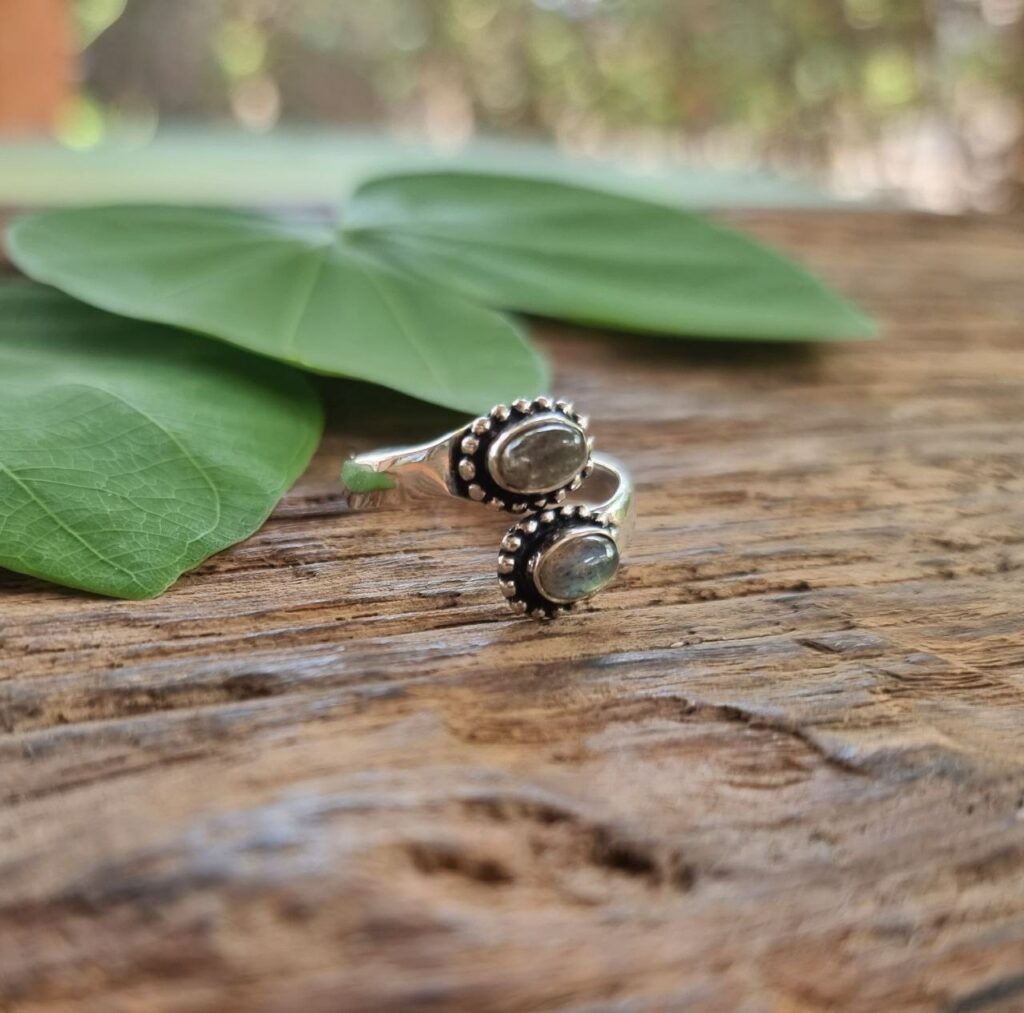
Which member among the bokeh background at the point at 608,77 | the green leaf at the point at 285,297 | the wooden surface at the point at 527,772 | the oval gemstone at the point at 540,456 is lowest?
the wooden surface at the point at 527,772

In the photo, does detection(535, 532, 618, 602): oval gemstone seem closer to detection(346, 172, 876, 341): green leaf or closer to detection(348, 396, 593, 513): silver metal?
detection(348, 396, 593, 513): silver metal

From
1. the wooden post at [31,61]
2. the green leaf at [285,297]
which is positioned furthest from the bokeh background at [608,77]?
the green leaf at [285,297]

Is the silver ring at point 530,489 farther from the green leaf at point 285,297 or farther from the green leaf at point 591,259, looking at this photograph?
the green leaf at point 591,259

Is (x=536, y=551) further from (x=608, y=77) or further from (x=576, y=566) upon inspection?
(x=608, y=77)

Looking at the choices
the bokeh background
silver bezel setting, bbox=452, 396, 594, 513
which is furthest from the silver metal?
the bokeh background

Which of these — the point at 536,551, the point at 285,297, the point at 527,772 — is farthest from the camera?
the point at 285,297

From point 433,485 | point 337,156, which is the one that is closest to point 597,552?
point 433,485

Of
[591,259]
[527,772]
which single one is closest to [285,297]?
[591,259]
